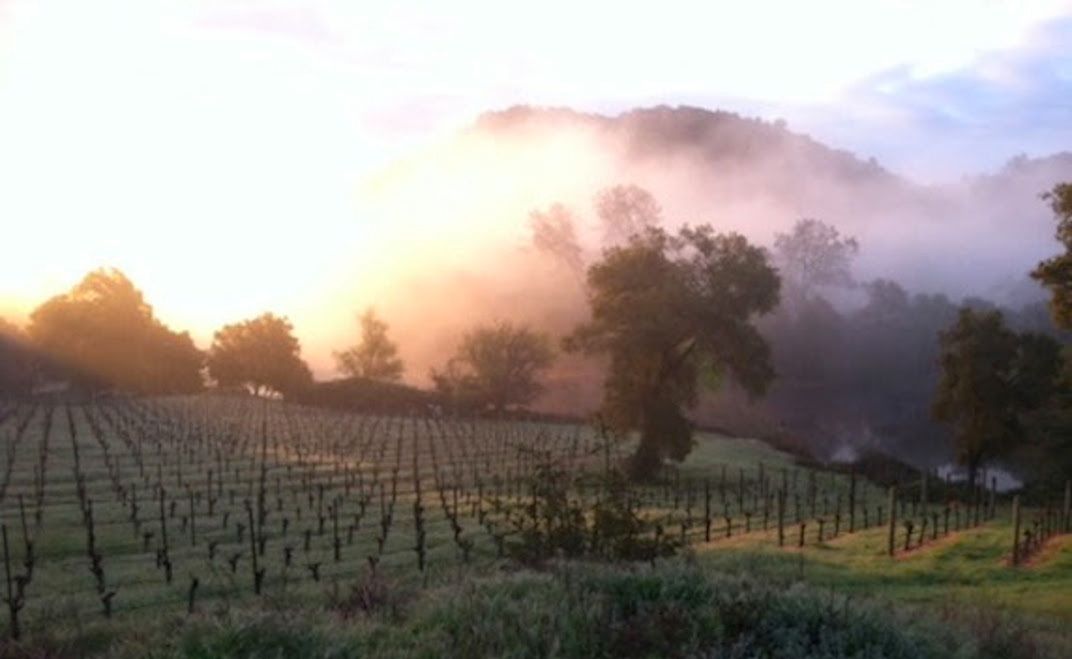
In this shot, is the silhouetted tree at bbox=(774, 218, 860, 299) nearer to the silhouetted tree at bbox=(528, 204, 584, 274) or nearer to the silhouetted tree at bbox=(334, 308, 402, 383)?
the silhouetted tree at bbox=(528, 204, 584, 274)

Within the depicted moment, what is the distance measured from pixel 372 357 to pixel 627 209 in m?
27.7

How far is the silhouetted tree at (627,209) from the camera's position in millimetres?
101000

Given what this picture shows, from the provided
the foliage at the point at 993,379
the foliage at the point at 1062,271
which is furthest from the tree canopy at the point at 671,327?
the foliage at the point at 1062,271

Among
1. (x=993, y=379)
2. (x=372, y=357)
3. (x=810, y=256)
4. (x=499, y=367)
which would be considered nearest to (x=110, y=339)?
(x=372, y=357)

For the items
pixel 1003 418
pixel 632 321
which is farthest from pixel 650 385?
pixel 1003 418

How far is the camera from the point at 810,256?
135125 millimetres

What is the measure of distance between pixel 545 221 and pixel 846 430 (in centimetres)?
3591

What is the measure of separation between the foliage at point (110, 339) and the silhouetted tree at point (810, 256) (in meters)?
74.1

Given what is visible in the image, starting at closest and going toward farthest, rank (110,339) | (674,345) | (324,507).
→ (324,507) < (674,345) < (110,339)

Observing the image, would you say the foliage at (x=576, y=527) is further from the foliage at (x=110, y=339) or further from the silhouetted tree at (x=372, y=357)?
the silhouetted tree at (x=372, y=357)

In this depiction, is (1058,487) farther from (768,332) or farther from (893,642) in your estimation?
(768,332)

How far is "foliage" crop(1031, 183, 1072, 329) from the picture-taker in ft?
82.0

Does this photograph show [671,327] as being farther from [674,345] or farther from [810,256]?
[810,256]

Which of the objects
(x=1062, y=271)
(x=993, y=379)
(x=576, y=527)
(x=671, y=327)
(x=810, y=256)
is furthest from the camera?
(x=810, y=256)
